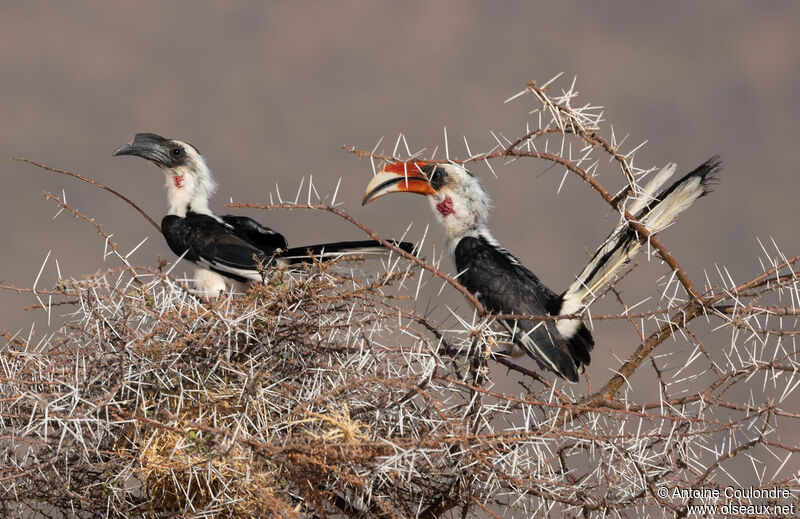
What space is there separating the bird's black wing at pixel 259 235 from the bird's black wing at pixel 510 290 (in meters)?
0.80

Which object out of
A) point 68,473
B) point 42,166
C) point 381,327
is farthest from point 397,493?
point 42,166

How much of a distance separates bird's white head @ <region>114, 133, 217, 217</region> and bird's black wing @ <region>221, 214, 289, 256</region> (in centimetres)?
29

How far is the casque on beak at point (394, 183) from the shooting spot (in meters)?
3.13

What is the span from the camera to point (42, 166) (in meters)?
2.82

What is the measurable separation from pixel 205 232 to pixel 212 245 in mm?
131

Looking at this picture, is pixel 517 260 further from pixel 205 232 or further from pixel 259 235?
pixel 205 232

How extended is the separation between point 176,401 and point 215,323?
25 cm

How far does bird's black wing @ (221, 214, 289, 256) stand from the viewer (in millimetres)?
3625

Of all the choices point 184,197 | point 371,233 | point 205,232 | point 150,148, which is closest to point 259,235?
point 205,232

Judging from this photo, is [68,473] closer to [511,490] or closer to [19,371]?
[19,371]

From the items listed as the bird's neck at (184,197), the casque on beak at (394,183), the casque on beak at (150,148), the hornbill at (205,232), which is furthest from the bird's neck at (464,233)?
the casque on beak at (150,148)

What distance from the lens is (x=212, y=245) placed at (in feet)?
11.5

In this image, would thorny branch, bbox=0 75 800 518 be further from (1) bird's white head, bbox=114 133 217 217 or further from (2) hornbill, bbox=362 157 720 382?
(1) bird's white head, bbox=114 133 217 217

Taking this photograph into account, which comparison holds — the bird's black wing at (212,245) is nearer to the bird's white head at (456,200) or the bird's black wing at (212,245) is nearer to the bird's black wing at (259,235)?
the bird's black wing at (259,235)
